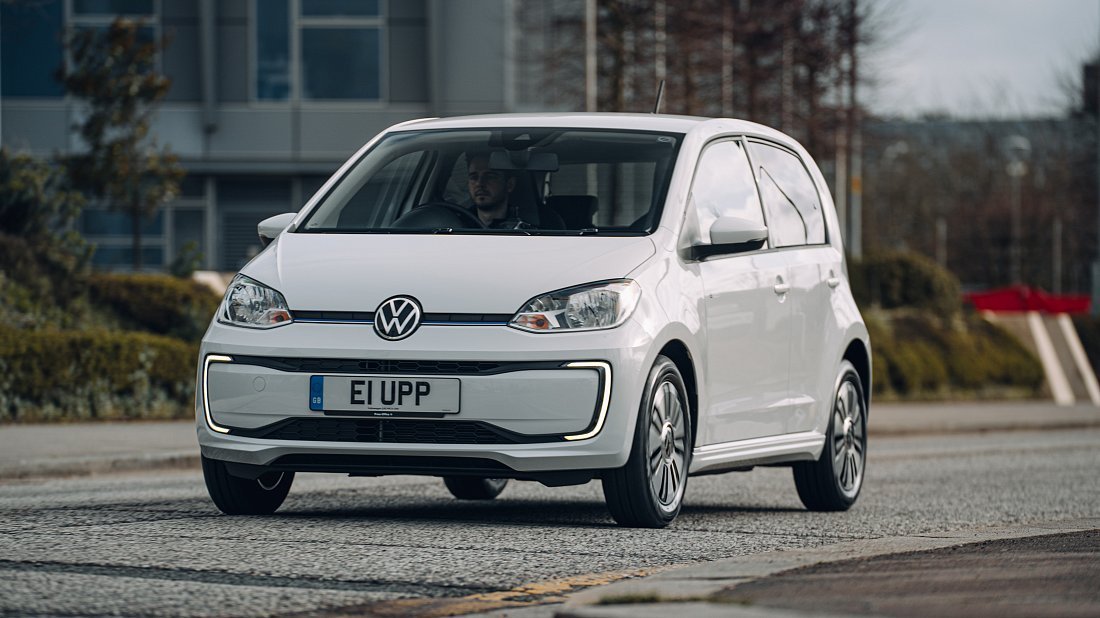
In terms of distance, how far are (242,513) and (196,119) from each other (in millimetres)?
31441

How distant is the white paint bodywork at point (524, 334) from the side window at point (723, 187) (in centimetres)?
12

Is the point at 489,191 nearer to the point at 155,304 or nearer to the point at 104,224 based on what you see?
the point at 155,304

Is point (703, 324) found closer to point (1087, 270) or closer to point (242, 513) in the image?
point (242, 513)

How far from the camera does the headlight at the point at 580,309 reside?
297 inches

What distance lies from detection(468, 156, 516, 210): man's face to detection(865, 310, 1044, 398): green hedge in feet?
63.4

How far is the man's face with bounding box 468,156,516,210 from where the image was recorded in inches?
344

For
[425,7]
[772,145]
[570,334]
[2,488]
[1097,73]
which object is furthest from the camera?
[1097,73]

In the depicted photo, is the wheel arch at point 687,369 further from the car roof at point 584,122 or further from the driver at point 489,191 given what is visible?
the car roof at point 584,122

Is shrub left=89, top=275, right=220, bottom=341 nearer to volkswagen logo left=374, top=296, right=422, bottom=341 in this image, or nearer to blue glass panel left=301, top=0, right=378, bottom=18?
volkswagen logo left=374, top=296, right=422, bottom=341

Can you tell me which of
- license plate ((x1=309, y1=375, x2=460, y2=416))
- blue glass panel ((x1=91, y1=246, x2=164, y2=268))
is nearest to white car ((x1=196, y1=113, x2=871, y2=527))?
license plate ((x1=309, y1=375, x2=460, y2=416))

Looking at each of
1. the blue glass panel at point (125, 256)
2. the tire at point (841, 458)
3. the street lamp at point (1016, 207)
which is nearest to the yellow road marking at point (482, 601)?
the tire at point (841, 458)

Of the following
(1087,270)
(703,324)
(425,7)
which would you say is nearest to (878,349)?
(425,7)

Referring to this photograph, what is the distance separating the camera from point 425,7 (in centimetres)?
3859

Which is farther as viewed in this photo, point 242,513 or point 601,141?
point 601,141
